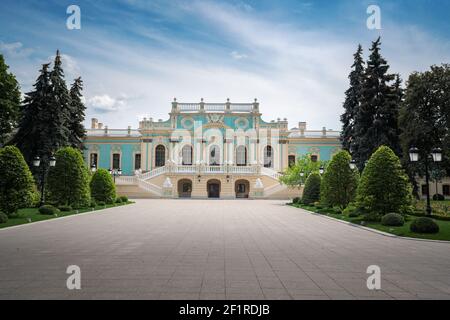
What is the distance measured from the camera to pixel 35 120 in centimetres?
3278

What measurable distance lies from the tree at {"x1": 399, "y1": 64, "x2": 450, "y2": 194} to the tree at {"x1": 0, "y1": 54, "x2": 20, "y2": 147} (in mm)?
32887

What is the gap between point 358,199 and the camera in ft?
57.6

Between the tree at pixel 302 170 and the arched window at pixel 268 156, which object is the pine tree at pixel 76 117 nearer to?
the tree at pixel 302 170

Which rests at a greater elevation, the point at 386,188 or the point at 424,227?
the point at 386,188

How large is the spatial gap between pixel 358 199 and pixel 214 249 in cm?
1060

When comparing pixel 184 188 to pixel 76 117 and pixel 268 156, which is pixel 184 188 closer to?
pixel 268 156

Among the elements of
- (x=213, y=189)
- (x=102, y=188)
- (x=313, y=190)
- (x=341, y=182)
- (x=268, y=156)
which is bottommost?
(x=213, y=189)

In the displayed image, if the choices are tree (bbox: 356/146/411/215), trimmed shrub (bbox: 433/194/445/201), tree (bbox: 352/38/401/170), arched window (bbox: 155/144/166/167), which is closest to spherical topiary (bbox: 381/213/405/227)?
tree (bbox: 356/146/411/215)

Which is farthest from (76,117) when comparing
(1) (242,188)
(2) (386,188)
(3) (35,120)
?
(2) (386,188)

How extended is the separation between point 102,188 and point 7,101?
35.3 ft
